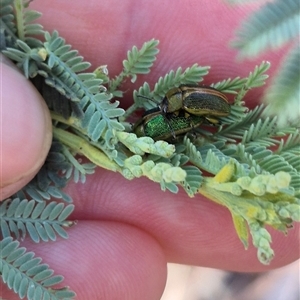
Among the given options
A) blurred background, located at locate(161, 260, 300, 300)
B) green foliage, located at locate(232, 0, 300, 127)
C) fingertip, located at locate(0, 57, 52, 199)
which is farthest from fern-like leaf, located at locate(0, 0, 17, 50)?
blurred background, located at locate(161, 260, 300, 300)

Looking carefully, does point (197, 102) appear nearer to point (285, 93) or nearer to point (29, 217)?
point (29, 217)

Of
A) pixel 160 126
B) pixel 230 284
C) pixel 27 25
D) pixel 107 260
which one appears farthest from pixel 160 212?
pixel 230 284

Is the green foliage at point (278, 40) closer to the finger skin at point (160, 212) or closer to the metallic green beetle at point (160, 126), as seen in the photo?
the metallic green beetle at point (160, 126)

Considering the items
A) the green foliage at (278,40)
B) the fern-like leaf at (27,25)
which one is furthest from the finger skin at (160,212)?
the green foliage at (278,40)

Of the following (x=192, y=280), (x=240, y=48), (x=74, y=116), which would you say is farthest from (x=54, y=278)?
(x=192, y=280)

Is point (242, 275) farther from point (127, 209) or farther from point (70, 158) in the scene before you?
point (70, 158)
